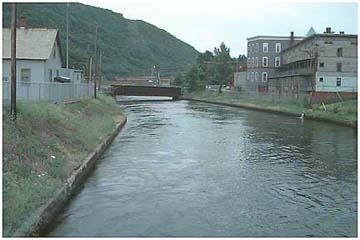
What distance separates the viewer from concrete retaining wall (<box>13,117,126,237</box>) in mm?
8673

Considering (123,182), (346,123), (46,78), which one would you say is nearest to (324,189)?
(123,182)

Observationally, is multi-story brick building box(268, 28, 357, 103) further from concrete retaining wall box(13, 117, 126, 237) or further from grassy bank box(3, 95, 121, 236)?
concrete retaining wall box(13, 117, 126, 237)

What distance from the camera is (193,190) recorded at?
13.3 meters

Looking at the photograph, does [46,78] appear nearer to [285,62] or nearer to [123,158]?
[123,158]

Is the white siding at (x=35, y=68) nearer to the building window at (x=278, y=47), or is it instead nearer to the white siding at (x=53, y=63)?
the white siding at (x=53, y=63)

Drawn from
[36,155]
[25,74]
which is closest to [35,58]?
[25,74]

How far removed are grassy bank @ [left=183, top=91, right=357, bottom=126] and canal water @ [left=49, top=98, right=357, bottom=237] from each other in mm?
16690

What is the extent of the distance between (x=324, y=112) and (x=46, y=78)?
23.3 m

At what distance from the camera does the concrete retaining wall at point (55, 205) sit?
8.67m

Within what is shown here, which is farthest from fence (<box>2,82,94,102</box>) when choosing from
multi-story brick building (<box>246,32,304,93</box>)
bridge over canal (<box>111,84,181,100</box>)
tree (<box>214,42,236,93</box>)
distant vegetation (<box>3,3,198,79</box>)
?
distant vegetation (<box>3,3,198,79</box>)

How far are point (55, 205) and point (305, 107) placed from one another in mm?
44121

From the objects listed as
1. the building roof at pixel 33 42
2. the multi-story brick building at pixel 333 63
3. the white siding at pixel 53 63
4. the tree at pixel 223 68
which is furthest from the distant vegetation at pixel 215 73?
the building roof at pixel 33 42

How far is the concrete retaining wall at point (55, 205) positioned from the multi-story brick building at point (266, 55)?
250 feet

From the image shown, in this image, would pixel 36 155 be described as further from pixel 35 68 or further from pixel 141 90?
pixel 141 90
